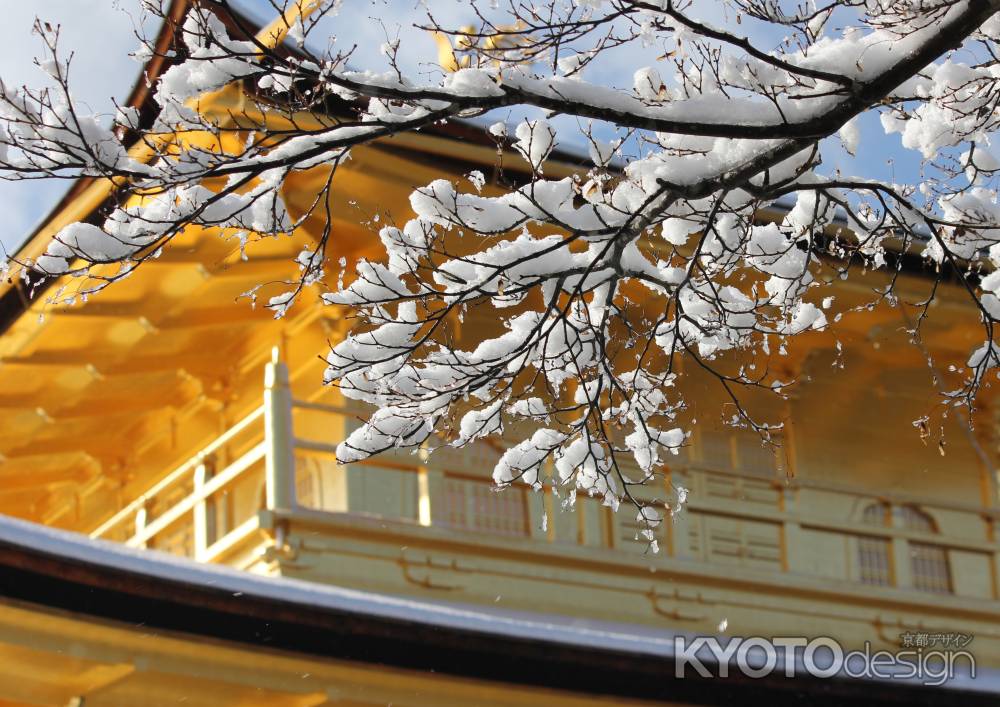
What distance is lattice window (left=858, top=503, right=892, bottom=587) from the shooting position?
1128 centimetres

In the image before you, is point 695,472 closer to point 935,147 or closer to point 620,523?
point 620,523

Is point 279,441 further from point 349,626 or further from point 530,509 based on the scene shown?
point 530,509

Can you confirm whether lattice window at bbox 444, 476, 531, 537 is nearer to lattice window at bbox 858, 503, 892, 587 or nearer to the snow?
lattice window at bbox 858, 503, 892, 587

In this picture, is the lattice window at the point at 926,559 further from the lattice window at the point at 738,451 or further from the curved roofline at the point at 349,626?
the curved roofline at the point at 349,626

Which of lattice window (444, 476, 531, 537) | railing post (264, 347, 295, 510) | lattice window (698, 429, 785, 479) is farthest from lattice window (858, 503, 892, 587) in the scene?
railing post (264, 347, 295, 510)

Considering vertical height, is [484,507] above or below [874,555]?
above

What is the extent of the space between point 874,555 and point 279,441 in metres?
5.05

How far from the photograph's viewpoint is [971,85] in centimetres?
504

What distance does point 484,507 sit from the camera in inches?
385

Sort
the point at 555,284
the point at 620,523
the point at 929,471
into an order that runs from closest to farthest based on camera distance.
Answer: the point at 555,284
the point at 620,523
the point at 929,471

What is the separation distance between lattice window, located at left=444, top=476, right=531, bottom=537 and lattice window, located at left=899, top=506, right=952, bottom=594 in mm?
3323

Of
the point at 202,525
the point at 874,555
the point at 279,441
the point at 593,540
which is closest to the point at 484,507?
the point at 593,540

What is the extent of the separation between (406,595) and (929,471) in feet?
16.8

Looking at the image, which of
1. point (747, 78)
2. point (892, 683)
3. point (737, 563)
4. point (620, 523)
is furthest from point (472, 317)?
point (747, 78)
